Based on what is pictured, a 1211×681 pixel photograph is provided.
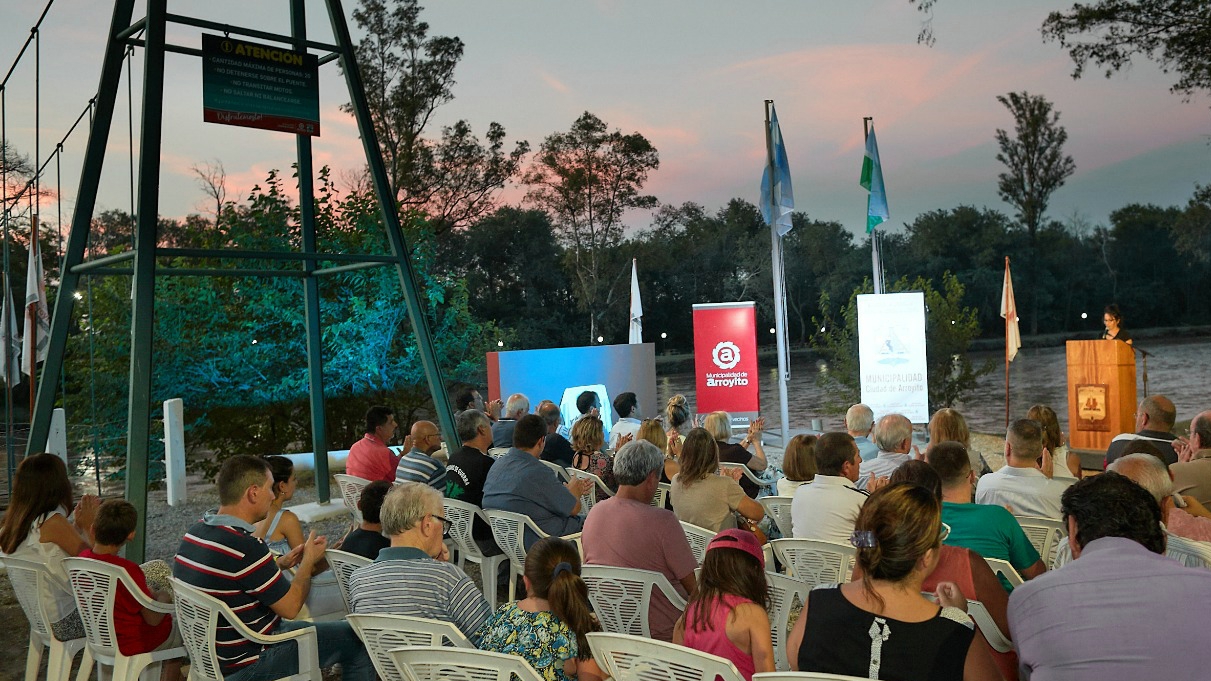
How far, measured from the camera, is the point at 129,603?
3.39 m

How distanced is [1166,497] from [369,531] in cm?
301

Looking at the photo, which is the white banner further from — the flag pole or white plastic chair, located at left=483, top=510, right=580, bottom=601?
white plastic chair, located at left=483, top=510, right=580, bottom=601

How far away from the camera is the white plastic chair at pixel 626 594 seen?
3242 millimetres

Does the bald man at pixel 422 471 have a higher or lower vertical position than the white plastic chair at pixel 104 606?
higher

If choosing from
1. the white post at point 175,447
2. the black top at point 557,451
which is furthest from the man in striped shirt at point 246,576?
the white post at point 175,447

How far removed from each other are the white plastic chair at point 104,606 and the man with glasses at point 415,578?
0.91m

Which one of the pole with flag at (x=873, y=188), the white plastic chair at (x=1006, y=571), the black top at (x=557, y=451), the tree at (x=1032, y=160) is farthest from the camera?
the tree at (x=1032, y=160)

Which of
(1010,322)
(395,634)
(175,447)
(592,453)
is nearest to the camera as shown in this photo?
(395,634)

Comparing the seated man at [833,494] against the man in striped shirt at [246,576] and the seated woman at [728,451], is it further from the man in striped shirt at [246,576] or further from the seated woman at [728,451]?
the man in striped shirt at [246,576]

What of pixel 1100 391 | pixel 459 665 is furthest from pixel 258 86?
pixel 1100 391

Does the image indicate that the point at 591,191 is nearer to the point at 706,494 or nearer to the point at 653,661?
the point at 706,494

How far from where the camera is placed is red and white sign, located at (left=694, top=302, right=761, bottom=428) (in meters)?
11.6

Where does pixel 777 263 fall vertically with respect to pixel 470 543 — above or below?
above

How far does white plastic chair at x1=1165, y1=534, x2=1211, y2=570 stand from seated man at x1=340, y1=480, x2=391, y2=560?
2.80m
